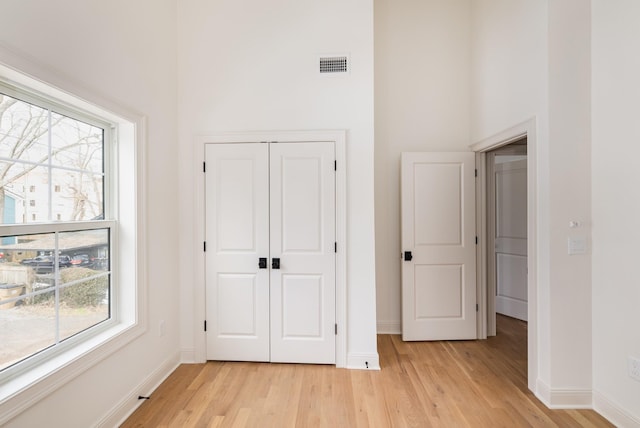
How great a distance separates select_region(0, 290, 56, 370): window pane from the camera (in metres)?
1.39

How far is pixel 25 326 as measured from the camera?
1486 millimetres

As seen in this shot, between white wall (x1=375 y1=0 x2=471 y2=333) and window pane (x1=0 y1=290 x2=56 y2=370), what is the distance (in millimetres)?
2854

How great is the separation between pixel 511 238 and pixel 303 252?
3.02m

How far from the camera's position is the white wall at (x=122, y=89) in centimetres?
143

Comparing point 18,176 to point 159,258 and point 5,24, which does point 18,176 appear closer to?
point 5,24

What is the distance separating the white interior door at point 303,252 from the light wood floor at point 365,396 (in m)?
0.24

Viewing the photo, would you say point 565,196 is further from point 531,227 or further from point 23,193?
point 23,193

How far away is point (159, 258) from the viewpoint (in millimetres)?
2441

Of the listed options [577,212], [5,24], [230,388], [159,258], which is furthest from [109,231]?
[577,212]

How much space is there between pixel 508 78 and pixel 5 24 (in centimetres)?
339

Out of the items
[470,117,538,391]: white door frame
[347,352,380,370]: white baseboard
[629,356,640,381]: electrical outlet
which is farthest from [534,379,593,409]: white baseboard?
[347,352,380,370]: white baseboard

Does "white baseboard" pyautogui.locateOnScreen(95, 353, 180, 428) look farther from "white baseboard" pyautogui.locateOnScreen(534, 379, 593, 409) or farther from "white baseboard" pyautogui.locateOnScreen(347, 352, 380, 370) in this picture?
A: "white baseboard" pyautogui.locateOnScreen(534, 379, 593, 409)

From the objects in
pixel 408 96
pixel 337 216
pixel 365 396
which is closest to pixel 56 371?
pixel 365 396

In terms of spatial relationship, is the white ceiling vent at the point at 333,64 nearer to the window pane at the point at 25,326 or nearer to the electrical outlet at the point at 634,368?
the window pane at the point at 25,326
